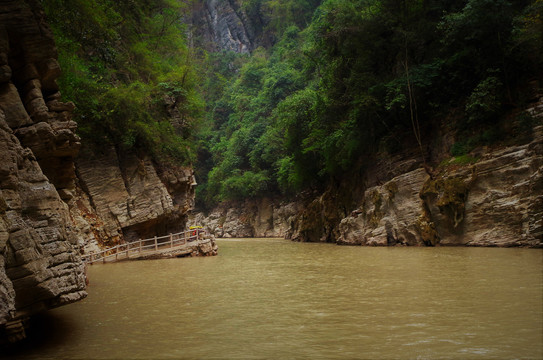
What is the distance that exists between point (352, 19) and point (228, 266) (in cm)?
1857

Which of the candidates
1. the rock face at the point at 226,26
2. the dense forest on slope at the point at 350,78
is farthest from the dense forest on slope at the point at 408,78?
the rock face at the point at 226,26

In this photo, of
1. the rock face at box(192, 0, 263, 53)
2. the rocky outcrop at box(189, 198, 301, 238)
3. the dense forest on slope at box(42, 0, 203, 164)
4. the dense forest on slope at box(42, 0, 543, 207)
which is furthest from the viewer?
the rock face at box(192, 0, 263, 53)

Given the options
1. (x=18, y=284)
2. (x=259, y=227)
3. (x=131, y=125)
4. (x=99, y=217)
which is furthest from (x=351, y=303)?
(x=259, y=227)

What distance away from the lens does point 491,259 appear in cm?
1384

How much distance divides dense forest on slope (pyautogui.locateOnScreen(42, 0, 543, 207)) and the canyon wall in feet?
3.38

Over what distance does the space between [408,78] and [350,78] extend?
190 inches

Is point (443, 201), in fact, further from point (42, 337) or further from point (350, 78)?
point (42, 337)

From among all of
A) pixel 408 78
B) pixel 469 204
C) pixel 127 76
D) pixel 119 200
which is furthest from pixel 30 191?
pixel 127 76

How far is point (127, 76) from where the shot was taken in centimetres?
2839

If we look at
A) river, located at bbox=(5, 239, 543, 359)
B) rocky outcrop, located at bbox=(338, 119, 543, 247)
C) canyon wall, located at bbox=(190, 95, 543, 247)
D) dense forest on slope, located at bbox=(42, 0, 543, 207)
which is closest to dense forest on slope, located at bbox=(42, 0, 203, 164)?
dense forest on slope, located at bbox=(42, 0, 543, 207)

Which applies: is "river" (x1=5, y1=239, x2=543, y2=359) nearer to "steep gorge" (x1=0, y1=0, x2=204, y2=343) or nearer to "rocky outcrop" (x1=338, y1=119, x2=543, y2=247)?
"steep gorge" (x1=0, y1=0, x2=204, y2=343)

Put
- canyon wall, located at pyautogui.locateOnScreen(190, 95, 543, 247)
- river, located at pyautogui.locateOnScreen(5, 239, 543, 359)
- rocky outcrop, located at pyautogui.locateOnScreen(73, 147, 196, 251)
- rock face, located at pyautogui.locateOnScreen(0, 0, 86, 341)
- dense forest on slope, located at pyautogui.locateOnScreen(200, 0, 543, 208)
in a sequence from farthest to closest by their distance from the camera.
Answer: rocky outcrop, located at pyautogui.locateOnScreen(73, 147, 196, 251) → dense forest on slope, located at pyautogui.locateOnScreen(200, 0, 543, 208) → canyon wall, located at pyautogui.locateOnScreen(190, 95, 543, 247) → river, located at pyautogui.locateOnScreen(5, 239, 543, 359) → rock face, located at pyautogui.locateOnScreen(0, 0, 86, 341)

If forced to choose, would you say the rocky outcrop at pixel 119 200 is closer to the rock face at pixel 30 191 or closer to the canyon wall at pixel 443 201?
the rock face at pixel 30 191

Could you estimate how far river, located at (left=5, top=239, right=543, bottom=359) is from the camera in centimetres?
554
